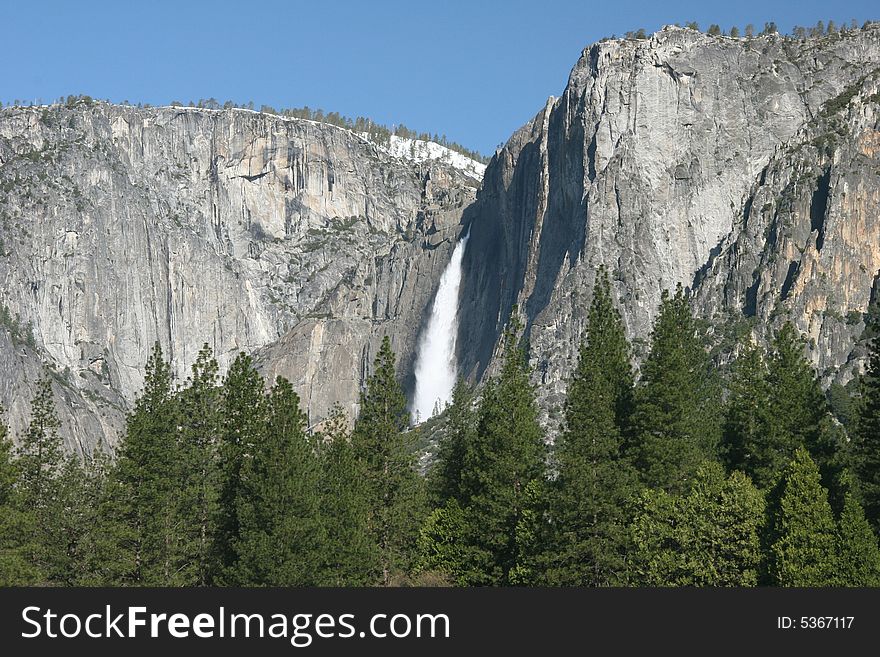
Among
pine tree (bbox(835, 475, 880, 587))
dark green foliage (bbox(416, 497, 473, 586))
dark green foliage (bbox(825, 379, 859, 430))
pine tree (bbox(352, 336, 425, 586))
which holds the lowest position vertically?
pine tree (bbox(835, 475, 880, 587))

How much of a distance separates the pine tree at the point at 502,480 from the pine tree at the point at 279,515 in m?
10.5

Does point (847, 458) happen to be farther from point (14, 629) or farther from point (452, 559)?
point (14, 629)

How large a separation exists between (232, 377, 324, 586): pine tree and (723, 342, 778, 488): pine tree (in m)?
25.8

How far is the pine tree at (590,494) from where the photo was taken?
75.0 m

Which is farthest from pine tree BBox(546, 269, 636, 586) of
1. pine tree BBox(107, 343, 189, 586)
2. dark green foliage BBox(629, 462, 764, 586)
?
pine tree BBox(107, 343, 189, 586)

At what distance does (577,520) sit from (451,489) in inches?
900

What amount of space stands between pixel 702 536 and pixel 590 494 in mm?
7181

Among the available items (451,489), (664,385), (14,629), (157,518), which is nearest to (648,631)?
(14,629)

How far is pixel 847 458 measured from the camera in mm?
82938

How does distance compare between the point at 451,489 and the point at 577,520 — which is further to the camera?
the point at 451,489

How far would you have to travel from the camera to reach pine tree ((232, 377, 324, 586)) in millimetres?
74375

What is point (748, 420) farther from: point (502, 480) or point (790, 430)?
point (502, 480)

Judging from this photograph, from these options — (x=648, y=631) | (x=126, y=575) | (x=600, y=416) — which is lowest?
(x=648, y=631)

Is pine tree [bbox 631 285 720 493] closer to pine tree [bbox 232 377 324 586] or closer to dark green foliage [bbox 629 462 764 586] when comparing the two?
dark green foliage [bbox 629 462 764 586]
